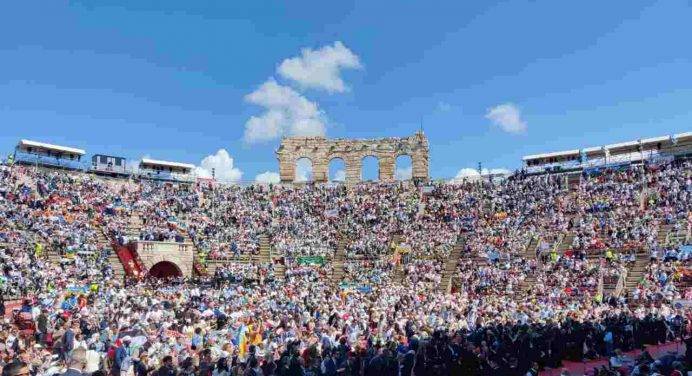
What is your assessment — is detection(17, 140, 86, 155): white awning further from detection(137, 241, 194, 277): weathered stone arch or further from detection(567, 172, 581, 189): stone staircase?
detection(567, 172, 581, 189): stone staircase

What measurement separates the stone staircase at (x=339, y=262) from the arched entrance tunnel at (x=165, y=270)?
399 inches

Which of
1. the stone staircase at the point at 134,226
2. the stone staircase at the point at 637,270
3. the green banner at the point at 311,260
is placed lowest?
the stone staircase at the point at 637,270

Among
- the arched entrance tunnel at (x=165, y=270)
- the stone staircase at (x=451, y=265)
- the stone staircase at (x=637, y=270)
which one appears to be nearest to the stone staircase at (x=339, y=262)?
the stone staircase at (x=451, y=265)

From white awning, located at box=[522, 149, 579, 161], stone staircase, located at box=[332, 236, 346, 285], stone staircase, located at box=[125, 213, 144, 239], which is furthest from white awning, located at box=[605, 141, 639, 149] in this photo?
stone staircase, located at box=[125, 213, 144, 239]

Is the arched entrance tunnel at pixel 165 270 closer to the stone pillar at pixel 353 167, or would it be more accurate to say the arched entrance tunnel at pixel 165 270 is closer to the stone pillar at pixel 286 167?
the stone pillar at pixel 286 167

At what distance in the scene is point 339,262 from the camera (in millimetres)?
44281

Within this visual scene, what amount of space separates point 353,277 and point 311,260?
4198mm

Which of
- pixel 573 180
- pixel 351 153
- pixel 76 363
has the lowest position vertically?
pixel 76 363

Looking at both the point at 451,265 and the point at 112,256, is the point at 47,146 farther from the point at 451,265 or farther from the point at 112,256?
the point at 451,265

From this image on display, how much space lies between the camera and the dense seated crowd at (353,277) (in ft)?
54.3

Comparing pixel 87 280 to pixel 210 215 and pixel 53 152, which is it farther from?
pixel 53 152

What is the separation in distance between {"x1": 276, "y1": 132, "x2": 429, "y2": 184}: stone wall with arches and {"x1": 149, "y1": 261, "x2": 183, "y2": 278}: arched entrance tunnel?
19.1 meters

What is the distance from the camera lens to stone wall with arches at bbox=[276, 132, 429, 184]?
58.6 m

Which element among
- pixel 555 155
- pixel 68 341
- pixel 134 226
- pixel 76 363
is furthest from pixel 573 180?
pixel 76 363
